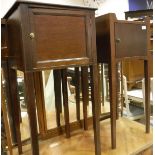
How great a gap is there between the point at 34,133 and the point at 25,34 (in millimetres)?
406

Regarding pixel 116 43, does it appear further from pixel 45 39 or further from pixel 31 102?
pixel 31 102

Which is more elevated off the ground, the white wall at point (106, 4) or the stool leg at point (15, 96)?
the white wall at point (106, 4)

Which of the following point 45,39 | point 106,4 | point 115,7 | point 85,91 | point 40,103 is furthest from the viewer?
point 115,7

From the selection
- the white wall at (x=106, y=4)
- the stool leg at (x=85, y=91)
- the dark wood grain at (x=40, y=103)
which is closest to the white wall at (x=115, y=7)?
the white wall at (x=106, y=4)

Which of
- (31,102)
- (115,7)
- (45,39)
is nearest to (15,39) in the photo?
(45,39)

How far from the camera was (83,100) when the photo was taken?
4.63 ft

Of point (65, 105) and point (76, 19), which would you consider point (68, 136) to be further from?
point (76, 19)

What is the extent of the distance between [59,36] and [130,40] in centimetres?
48

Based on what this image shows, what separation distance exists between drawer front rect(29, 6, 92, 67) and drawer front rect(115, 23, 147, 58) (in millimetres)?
230

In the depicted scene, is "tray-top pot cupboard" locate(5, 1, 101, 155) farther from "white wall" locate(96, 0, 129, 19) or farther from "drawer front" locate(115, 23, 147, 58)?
"white wall" locate(96, 0, 129, 19)

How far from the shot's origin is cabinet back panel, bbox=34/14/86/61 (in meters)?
0.81

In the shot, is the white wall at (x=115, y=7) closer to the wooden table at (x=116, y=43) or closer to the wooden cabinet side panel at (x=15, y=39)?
the wooden table at (x=116, y=43)

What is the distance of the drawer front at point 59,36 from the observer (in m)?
0.81

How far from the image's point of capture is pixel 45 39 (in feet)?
2.69
